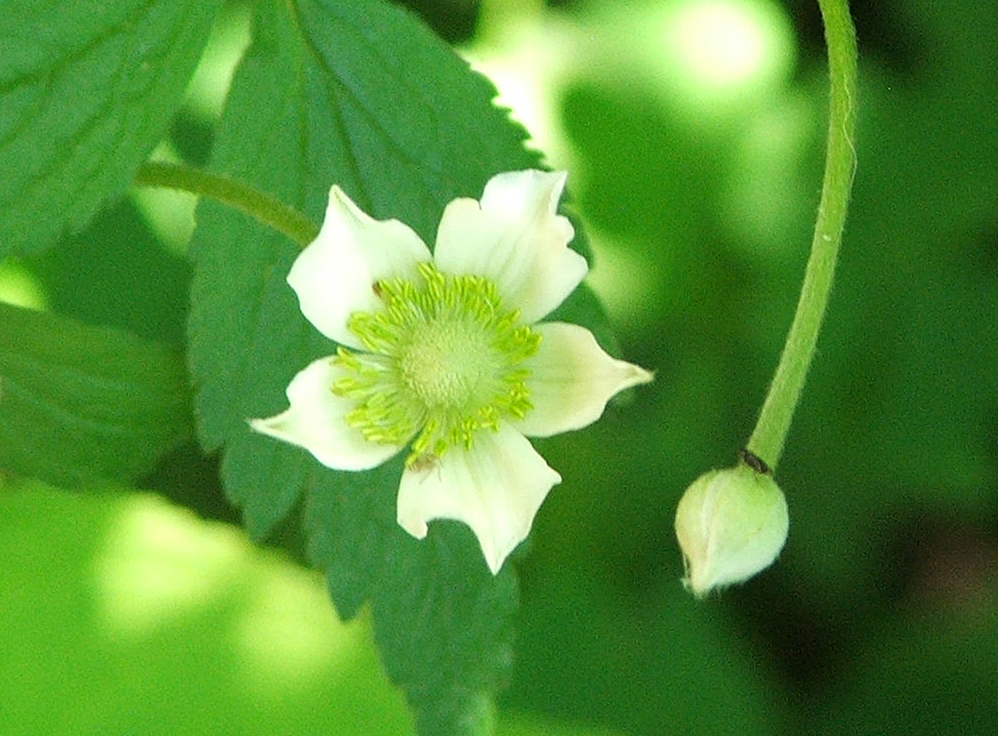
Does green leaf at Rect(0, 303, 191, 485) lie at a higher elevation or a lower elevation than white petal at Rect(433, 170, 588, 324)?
lower

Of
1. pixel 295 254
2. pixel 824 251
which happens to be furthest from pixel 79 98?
pixel 824 251

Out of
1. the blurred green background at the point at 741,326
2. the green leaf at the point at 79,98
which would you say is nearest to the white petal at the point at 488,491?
the green leaf at the point at 79,98

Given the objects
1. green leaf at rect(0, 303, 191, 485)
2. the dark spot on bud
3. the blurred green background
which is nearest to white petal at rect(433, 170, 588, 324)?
the dark spot on bud

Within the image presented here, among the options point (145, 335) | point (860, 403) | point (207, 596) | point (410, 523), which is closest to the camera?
point (410, 523)

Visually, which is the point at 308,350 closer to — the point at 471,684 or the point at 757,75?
the point at 471,684

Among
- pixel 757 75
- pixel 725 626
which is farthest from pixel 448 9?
pixel 725 626

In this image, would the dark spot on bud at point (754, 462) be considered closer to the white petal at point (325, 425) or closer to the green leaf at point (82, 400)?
the white petal at point (325, 425)

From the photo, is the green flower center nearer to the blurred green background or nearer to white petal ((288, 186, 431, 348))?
white petal ((288, 186, 431, 348))
